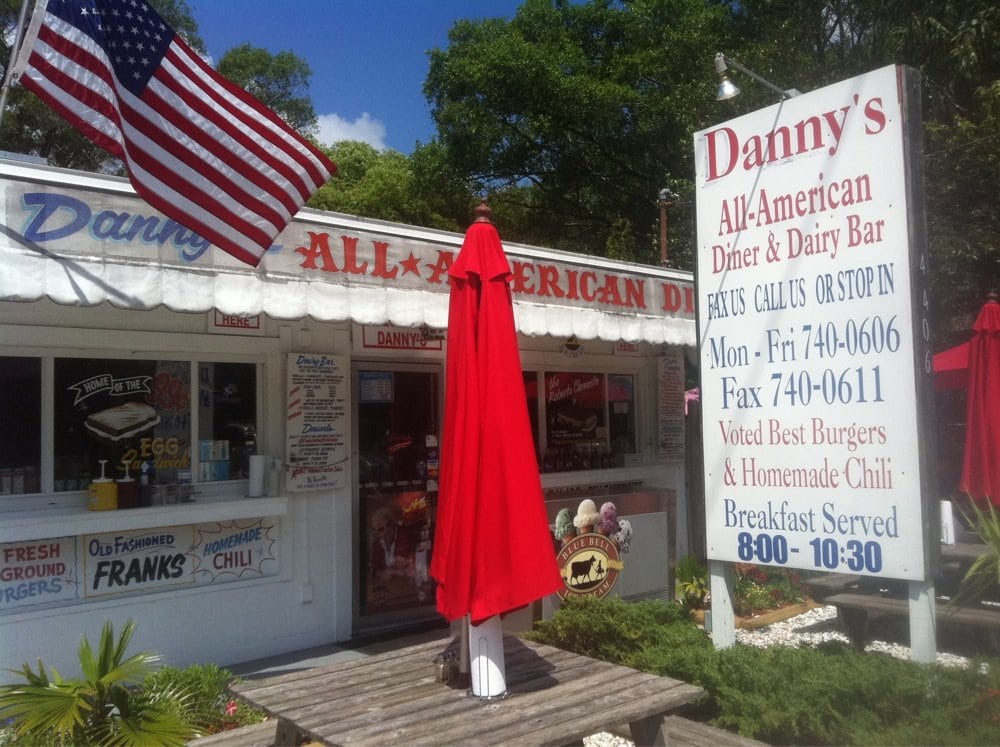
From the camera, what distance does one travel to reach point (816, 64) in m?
13.8

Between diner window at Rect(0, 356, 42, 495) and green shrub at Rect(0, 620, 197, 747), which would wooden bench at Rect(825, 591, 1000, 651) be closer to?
green shrub at Rect(0, 620, 197, 747)

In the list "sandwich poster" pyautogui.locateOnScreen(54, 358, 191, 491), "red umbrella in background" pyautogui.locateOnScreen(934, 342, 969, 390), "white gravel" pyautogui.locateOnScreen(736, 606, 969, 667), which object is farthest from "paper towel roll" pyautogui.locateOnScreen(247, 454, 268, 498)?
"red umbrella in background" pyautogui.locateOnScreen(934, 342, 969, 390)

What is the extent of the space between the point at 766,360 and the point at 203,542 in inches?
156

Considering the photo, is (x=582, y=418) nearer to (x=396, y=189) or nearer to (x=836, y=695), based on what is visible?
(x=836, y=695)

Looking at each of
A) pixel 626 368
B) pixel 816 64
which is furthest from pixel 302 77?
pixel 626 368

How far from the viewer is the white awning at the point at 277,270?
4.42m

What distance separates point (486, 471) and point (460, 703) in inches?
37.5

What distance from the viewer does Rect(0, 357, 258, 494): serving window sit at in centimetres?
550

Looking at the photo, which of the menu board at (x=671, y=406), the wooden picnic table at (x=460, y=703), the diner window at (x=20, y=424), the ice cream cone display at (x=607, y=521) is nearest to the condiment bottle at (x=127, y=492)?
the diner window at (x=20, y=424)

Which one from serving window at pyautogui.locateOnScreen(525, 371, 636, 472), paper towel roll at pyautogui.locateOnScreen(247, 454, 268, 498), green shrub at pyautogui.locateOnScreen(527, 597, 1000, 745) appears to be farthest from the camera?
serving window at pyautogui.locateOnScreen(525, 371, 636, 472)

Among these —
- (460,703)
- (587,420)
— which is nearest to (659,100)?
(587,420)

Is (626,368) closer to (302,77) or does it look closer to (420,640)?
(420,640)

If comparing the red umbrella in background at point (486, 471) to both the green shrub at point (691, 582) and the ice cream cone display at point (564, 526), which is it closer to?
the ice cream cone display at point (564, 526)

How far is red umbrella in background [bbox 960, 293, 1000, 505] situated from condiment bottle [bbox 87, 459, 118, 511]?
6.74m
